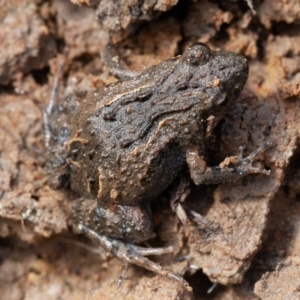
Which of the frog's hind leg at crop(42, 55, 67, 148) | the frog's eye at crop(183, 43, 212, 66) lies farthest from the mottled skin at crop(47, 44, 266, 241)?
the frog's hind leg at crop(42, 55, 67, 148)

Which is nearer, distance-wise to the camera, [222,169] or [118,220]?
[222,169]

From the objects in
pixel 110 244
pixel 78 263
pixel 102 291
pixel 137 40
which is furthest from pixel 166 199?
pixel 137 40

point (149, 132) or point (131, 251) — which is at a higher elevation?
point (149, 132)

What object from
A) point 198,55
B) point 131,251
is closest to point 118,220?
point 131,251

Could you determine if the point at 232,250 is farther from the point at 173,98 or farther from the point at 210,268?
the point at 173,98

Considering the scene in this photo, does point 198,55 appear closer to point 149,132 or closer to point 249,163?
point 149,132

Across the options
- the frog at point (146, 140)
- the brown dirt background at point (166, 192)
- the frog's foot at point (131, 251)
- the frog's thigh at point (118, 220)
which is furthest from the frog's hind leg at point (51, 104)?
the frog's foot at point (131, 251)
